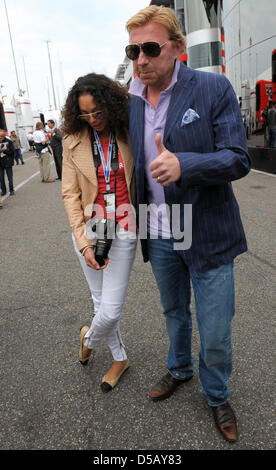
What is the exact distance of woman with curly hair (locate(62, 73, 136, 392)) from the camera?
6.54 ft

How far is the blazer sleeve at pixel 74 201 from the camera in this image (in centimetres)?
211

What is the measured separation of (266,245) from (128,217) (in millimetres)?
3304

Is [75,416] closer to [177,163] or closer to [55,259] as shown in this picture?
[177,163]

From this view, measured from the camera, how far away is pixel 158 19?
5.40 feet

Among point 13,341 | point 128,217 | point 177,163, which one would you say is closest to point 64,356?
point 13,341

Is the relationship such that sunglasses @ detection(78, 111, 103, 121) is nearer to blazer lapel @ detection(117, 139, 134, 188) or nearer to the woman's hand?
blazer lapel @ detection(117, 139, 134, 188)

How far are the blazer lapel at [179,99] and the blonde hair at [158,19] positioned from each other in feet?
0.62

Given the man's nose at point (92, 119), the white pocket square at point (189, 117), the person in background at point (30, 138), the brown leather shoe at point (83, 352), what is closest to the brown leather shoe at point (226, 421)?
the brown leather shoe at point (83, 352)

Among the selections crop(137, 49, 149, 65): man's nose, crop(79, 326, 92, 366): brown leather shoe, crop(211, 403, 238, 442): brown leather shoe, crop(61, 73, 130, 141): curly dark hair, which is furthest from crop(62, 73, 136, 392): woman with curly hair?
crop(211, 403, 238, 442): brown leather shoe

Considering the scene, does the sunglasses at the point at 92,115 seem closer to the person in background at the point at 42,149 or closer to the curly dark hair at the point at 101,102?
the curly dark hair at the point at 101,102

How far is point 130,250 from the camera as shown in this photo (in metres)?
2.20

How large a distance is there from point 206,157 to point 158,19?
27.0 inches

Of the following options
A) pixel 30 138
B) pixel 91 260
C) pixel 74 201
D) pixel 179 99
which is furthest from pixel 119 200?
pixel 30 138

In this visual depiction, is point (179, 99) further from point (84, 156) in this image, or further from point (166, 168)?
point (84, 156)
